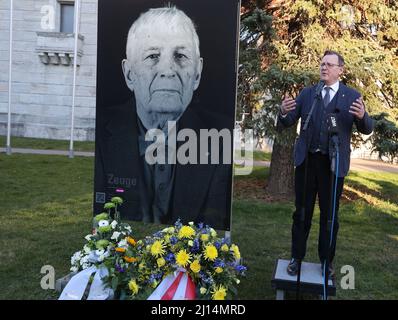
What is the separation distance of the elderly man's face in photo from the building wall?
18.0 metres

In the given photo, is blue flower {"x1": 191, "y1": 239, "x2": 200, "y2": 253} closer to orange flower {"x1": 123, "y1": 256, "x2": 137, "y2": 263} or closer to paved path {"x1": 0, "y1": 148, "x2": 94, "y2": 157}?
orange flower {"x1": 123, "y1": 256, "x2": 137, "y2": 263}

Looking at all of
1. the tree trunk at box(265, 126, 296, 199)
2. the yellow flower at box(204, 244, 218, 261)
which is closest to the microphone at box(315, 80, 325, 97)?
the yellow flower at box(204, 244, 218, 261)

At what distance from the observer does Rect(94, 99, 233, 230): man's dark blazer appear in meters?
4.63

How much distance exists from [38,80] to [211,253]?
21.8 metres

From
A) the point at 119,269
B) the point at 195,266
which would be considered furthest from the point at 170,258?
the point at 119,269

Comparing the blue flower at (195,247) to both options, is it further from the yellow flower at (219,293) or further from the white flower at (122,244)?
the white flower at (122,244)

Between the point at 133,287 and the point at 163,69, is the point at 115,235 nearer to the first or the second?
the point at 133,287

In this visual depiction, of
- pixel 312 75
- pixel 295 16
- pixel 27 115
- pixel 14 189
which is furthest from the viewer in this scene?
pixel 27 115

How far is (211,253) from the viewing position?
348cm

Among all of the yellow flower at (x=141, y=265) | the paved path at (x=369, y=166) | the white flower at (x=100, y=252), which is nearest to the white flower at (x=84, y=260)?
the white flower at (x=100, y=252)

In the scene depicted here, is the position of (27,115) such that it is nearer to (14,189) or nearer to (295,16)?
(14,189)

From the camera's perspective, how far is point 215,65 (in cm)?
448
